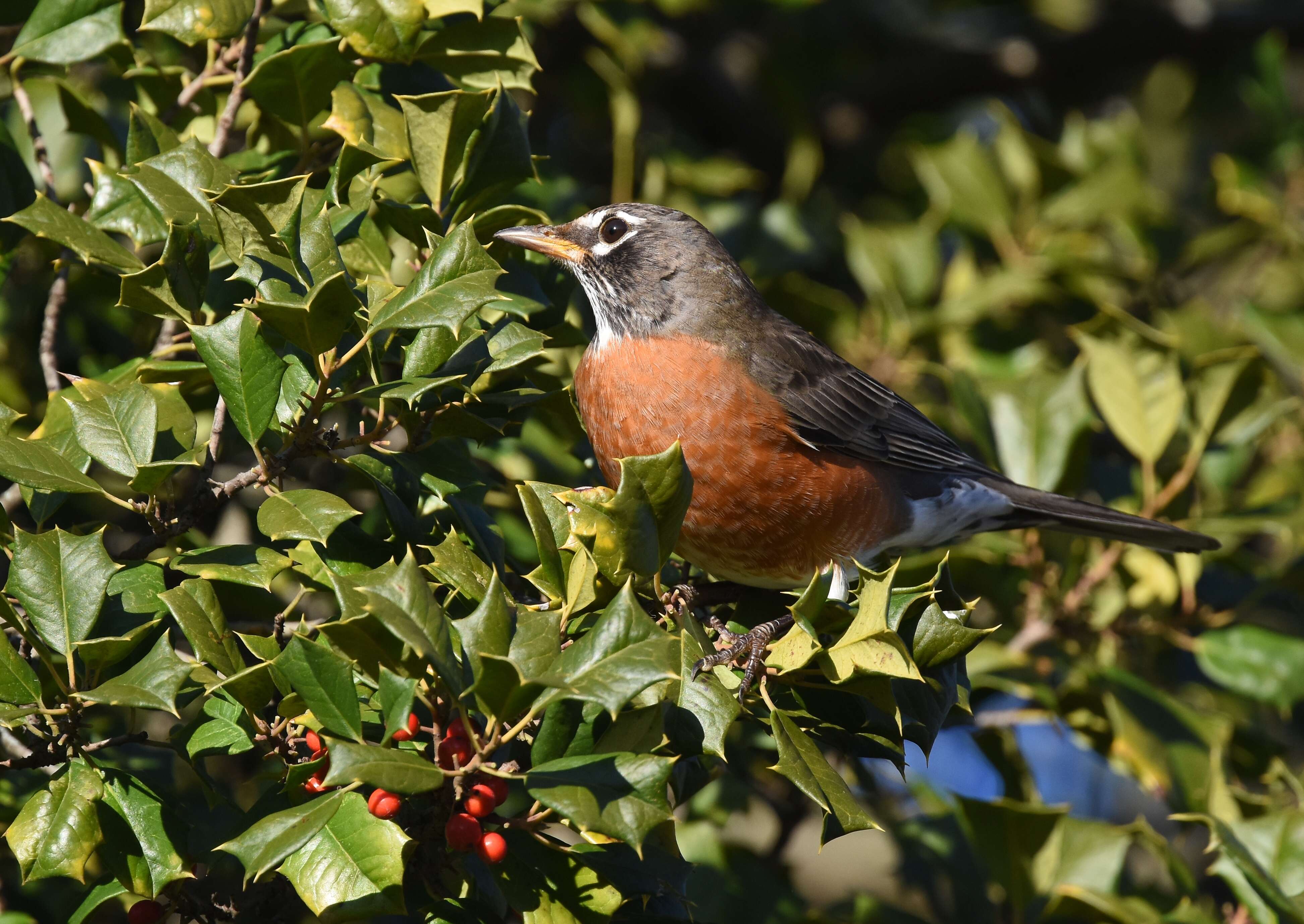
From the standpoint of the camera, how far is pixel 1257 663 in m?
4.20

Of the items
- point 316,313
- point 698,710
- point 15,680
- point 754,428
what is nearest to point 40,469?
point 15,680

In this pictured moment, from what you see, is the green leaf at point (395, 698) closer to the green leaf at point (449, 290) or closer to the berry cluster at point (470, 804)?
the berry cluster at point (470, 804)

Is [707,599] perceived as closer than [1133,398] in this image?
Yes

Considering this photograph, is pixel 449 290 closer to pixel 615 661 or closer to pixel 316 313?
pixel 316 313

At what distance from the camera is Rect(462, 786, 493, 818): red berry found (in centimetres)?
211

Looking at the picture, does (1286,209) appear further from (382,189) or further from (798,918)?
(382,189)

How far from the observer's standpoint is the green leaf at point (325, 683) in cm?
200

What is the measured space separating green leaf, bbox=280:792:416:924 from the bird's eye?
8.77 ft

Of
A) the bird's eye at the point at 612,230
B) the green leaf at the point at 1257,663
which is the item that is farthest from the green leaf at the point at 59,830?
the green leaf at the point at 1257,663

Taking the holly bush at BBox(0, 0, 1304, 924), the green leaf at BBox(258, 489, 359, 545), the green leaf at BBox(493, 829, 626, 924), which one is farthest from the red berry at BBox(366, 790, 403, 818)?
the green leaf at BBox(258, 489, 359, 545)

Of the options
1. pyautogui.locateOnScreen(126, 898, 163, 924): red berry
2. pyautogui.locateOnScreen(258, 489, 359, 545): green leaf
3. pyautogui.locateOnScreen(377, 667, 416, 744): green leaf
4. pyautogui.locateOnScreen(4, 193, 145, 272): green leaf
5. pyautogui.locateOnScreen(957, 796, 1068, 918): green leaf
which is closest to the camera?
pyautogui.locateOnScreen(377, 667, 416, 744): green leaf

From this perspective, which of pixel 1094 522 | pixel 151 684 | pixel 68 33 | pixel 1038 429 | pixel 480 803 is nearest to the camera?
pixel 151 684

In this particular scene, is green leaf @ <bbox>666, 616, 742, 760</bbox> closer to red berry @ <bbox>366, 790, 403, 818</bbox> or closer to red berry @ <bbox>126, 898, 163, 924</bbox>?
red berry @ <bbox>366, 790, 403, 818</bbox>

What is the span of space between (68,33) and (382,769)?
7.01 feet
